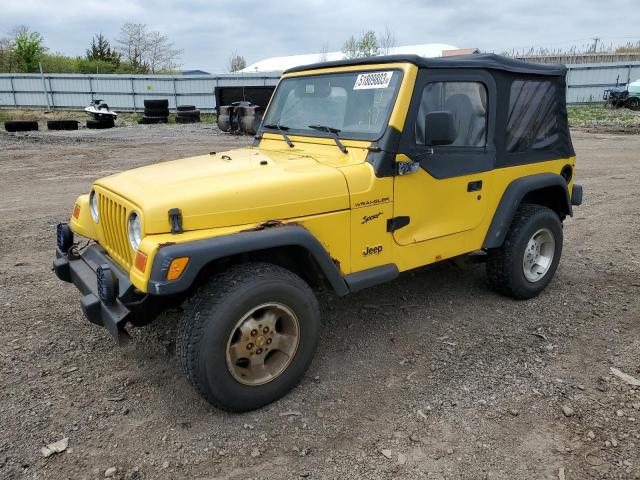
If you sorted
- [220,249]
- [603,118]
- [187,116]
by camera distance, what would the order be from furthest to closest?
[187,116] < [603,118] < [220,249]

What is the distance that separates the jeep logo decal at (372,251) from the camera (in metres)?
3.42

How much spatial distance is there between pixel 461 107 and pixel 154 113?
68.1ft

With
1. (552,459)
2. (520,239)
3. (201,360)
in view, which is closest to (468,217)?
(520,239)

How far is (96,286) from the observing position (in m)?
3.20

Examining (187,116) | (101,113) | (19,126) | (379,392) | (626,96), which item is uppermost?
(626,96)

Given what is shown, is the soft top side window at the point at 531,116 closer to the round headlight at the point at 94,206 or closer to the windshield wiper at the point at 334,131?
the windshield wiper at the point at 334,131

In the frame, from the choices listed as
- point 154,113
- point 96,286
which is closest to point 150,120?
point 154,113

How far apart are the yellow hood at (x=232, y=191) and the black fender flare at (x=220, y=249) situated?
0.15 meters

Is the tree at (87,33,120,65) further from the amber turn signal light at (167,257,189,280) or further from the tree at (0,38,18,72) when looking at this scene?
the amber turn signal light at (167,257,189,280)

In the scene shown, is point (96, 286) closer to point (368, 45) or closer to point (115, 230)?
point (115, 230)

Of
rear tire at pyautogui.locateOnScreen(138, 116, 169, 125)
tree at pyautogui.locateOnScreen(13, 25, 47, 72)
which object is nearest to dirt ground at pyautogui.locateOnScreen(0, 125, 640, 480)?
rear tire at pyautogui.locateOnScreen(138, 116, 169, 125)

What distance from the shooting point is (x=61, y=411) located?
10.1 ft

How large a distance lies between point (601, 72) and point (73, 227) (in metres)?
28.3

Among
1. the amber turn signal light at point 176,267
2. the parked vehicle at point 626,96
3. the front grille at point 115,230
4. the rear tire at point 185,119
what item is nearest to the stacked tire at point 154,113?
the rear tire at point 185,119
